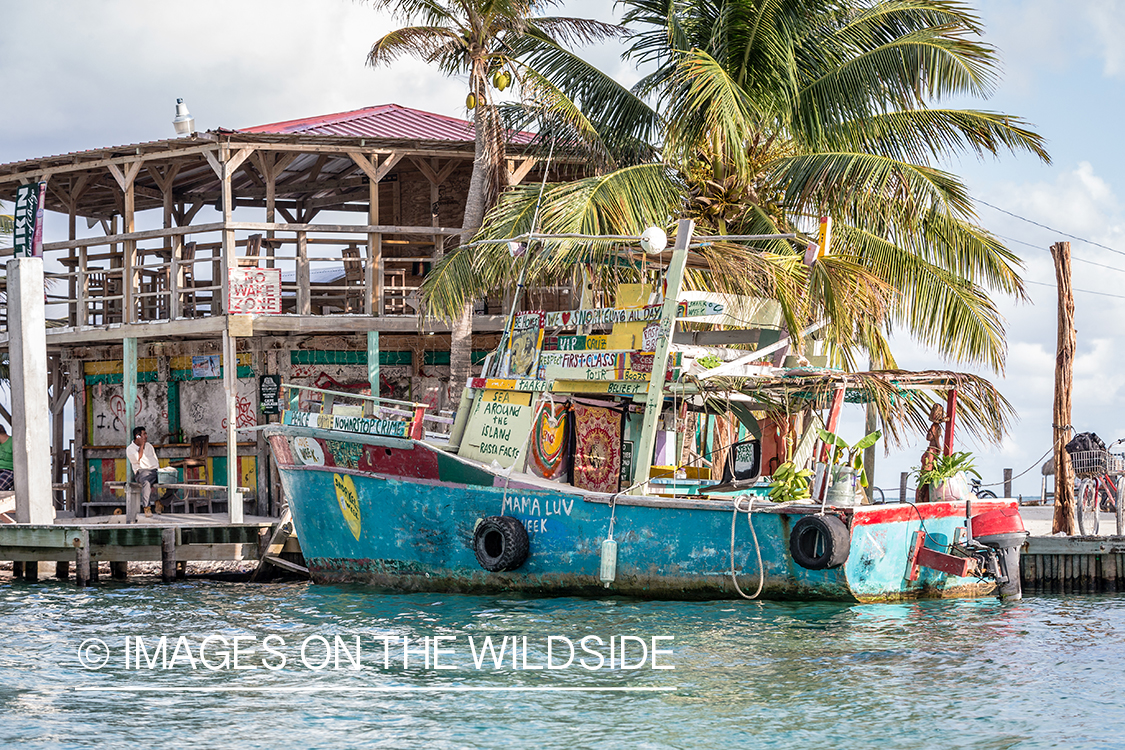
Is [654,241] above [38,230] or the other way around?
the other way around

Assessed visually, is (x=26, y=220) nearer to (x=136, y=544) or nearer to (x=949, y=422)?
(x=136, y=544)

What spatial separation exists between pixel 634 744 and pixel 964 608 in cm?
677

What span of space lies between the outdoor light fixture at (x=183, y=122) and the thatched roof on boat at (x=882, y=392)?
1052 centimetres

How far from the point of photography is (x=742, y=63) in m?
19.5

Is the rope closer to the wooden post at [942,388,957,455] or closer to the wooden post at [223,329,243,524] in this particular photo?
the wooden post at [942,388,957,455]

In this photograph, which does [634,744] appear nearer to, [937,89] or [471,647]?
[471,647]

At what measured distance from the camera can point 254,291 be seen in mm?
20312

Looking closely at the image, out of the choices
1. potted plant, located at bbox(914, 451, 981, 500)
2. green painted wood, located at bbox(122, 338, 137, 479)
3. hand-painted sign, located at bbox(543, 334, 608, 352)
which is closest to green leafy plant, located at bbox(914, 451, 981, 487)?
potted plant, located at bbox(914, 451, 981, 500)

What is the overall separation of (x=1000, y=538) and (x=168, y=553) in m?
10.4

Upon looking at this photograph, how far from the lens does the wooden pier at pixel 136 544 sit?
17.3 m

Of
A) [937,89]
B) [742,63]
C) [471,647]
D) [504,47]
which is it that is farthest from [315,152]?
[471,647]

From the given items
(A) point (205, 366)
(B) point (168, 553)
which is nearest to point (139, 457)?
(B) point (168, 553)

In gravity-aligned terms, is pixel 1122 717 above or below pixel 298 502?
below

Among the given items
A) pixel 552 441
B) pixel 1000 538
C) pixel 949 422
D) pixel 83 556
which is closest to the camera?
pixel 1000 538
